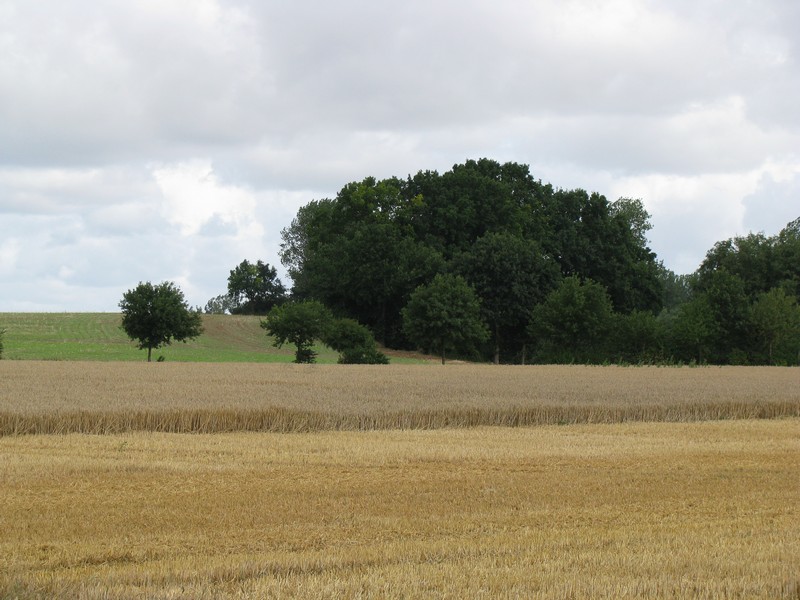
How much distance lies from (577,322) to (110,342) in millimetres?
37830

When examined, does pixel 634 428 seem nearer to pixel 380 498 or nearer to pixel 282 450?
pixel 282 450

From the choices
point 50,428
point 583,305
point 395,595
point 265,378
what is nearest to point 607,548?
point 395,595

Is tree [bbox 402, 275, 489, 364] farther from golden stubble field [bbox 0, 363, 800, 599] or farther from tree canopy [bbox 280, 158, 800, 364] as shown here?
golden stubble field [bbox 0, 363, 800, 599]

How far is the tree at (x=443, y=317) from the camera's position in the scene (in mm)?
64125

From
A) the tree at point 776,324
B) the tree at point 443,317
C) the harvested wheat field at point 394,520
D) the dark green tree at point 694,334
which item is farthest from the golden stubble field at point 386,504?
the tree at point 776,324

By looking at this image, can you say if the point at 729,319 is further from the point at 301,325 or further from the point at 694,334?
the point at 301,325

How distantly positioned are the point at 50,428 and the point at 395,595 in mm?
15180

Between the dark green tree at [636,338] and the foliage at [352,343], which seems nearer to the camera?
the foliage at [352,343]

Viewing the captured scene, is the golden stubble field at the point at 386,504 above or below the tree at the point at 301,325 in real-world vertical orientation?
below

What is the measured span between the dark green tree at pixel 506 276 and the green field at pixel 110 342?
A: 1339 cm

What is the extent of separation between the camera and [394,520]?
34.0ft

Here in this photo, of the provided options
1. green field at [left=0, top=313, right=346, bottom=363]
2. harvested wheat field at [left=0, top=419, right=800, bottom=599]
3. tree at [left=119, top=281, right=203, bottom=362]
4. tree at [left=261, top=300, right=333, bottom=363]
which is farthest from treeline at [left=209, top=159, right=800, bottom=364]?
harvested wheat field at [left=0, top=419, right=800, bottom=599]

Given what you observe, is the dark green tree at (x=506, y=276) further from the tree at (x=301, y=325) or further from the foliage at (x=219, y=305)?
the foliage at (x=219, y=305)

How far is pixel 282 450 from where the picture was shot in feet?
57.2
